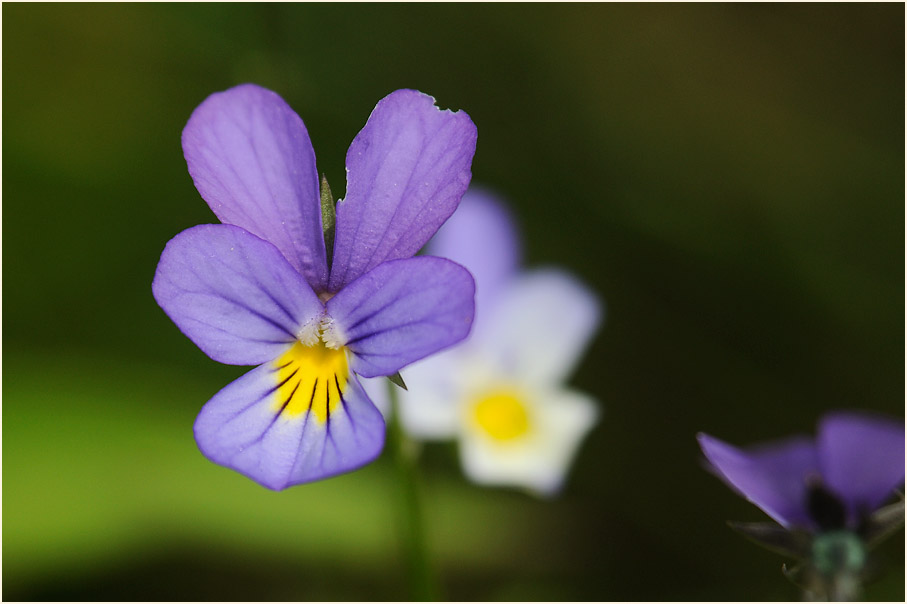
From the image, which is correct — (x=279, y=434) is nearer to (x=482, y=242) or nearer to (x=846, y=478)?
(x=846, y=478)

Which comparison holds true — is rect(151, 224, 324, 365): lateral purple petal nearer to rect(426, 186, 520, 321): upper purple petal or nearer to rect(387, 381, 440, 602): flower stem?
rect(387, 381, 440, 602): flower stem

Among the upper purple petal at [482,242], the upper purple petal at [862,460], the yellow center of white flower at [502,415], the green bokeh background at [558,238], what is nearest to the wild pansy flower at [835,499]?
the upper purple petal at [862,460]

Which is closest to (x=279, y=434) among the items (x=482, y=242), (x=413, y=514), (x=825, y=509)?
(x=413, y=514)

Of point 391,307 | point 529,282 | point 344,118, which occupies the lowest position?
point 391,307

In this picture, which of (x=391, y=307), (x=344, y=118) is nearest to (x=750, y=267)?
(x=344, y=118)

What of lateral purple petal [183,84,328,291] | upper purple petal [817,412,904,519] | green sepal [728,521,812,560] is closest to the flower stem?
lateral purple petal [183,84,328,291]

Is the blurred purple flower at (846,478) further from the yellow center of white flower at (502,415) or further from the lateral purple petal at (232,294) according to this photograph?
the yellow center of white flower at (502,415)

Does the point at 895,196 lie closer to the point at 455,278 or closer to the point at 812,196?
the point at 812,196
